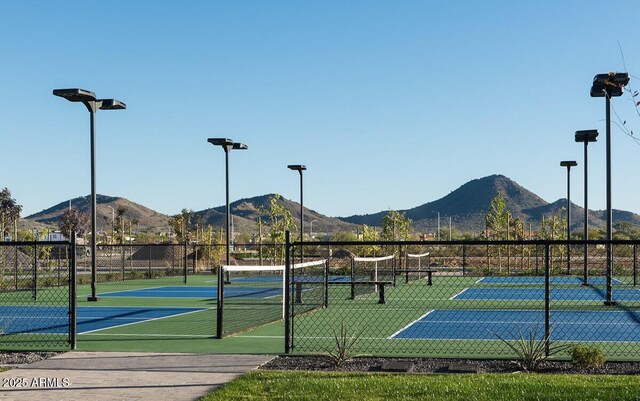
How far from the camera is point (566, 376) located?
10.0 metres

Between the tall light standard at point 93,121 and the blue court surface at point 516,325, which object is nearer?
the blue court surface at point 516,325

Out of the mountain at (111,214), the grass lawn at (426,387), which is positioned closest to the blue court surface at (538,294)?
the grass lawn at (426,387)

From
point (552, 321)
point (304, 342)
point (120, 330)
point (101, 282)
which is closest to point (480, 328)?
point (552, 321)

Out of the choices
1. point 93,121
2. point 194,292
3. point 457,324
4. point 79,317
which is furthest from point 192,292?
point 457,324

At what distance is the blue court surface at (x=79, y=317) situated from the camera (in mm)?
17250

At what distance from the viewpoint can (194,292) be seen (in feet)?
96.7

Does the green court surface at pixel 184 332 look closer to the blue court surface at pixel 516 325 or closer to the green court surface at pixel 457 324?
the green court surface at pixel 457 324

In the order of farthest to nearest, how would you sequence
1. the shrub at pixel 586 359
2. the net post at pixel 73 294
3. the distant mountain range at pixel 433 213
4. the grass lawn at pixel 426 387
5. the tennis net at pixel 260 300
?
the distant mountain range at pixel 433 213, the tennis net at pixel 260 300, the net post at pixel 73 294, the shrub at pixel 586 359, the grass lawn at pixel 426 387

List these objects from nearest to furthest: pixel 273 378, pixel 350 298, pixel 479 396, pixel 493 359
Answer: pixel 479 396 → pixel 273 378 → pixel 493 359 → pixel 350 298

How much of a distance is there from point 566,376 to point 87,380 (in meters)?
5.40

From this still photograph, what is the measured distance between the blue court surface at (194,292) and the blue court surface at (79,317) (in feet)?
15.3

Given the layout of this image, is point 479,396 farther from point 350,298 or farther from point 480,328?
point 350,298

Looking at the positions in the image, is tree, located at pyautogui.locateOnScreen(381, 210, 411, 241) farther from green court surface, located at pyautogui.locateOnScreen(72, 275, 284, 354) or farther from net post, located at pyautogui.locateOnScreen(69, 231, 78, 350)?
net post, located at pyautogui.locateOnScreen(69, 231, 78, 350)

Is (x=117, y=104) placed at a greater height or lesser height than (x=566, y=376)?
greater
